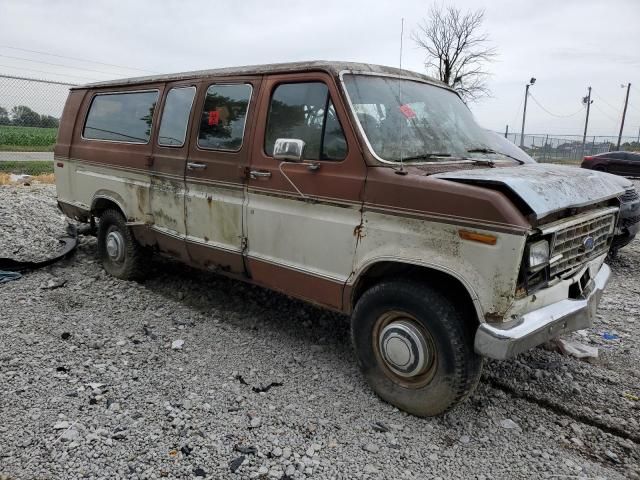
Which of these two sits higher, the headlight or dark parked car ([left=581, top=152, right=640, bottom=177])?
the headlight

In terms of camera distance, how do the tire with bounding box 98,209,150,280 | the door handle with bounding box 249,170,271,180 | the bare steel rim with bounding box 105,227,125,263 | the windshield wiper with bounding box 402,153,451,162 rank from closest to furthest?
the windshield wiper with bounding box 402,153,451,162, the door handle with bounding box 249,170,271,180, the tire with bounding box 98,209,150,280, the bare steel rim with bounding box 105,227,125,263

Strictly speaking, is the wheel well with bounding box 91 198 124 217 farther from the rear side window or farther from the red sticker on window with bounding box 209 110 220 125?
the red sticker on window with bounding box 209 110 220 125

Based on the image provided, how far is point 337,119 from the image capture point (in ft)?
11.3

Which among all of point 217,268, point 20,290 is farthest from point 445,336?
point 20,290

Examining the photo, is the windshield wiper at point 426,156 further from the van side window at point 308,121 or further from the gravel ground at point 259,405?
the gravel ground at point 259,405

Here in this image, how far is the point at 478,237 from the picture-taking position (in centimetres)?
276

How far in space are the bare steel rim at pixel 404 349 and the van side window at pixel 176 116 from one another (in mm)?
2607

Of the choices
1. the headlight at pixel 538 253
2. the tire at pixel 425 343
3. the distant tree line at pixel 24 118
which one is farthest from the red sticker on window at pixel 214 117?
the distant tree line at pixel 24 118

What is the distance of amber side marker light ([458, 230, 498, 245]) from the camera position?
2.70 m

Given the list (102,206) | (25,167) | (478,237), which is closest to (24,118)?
(25,167)

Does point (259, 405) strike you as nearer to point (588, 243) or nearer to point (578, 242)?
point (578, 242)

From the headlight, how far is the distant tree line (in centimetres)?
1336

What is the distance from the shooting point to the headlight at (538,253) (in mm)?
2723

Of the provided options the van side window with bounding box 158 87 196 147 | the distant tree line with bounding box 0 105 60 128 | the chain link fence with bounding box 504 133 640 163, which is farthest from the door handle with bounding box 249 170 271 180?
the chain link fence with bounding box 504 133 640 163
